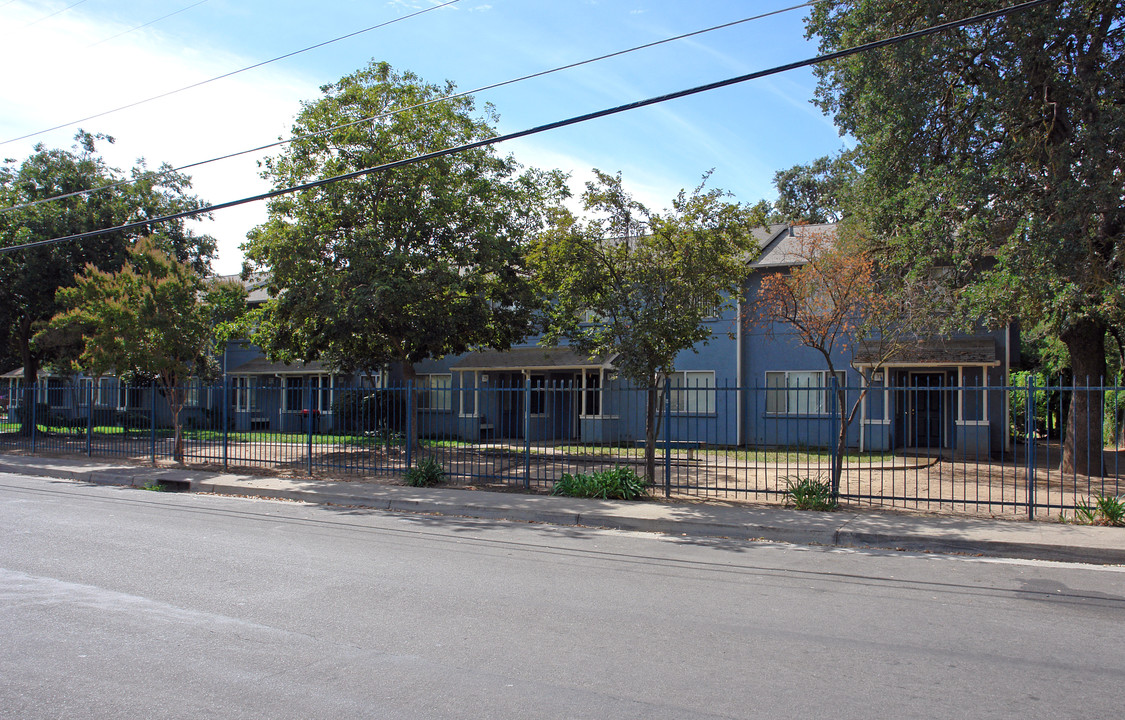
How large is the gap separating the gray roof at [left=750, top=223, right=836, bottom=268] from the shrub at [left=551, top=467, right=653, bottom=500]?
423 inches

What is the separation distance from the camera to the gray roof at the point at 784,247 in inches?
882

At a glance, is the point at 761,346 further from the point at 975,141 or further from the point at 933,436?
the point at 975,141

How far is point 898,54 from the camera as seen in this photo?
590 inches

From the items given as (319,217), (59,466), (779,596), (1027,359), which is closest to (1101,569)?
(779,596)

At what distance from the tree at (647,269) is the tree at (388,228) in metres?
3.45

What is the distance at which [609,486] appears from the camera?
12852 millimetres

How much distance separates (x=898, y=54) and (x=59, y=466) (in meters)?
20.3

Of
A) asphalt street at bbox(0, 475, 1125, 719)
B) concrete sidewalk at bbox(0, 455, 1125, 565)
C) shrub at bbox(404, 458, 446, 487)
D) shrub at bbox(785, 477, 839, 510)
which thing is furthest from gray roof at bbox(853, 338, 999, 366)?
asphalt street at bbox(0, 475, 1125, 719)

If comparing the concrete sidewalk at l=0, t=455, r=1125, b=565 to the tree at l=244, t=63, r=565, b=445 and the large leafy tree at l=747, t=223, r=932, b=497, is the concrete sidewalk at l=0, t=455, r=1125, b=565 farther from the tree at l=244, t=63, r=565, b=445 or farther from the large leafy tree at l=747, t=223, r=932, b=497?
the large leafy tree at l=747, t=223, r=932, b=497

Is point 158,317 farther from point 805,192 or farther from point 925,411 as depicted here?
point 805,192

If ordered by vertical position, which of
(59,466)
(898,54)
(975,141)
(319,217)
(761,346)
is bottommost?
(59,466)

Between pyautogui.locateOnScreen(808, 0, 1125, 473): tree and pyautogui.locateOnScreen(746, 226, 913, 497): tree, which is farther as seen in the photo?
pyautogui.locateOnScreen(746, 226, 913, 497): tree

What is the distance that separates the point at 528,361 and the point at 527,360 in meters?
0.13

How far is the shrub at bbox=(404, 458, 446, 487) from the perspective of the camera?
1466 cm
